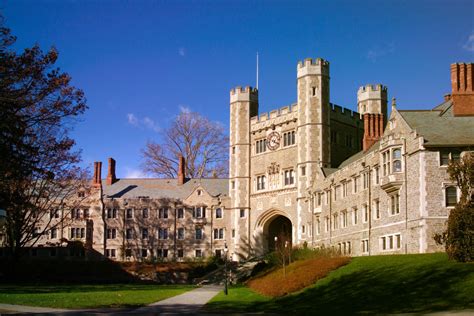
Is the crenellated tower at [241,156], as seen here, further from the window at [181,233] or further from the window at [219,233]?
the window at [181,233]

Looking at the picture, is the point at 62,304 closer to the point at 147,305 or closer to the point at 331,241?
the point at 147,305

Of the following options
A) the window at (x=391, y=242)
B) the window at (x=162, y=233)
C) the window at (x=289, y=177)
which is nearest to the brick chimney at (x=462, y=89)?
the window at (x=391, y=242)

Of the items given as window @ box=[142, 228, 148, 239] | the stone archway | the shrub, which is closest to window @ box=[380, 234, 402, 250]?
the shrub

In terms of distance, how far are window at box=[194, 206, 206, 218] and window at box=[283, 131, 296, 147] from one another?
47.3 ft

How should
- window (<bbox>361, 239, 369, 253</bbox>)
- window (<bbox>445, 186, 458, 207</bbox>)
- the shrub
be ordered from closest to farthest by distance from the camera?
1. the shrub
2. window (<bbox>445, 186, 458, 207</bbox>)
3. window (<bbox>361, 239, 369, 253</bbox>)

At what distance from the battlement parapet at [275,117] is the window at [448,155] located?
1065 inches

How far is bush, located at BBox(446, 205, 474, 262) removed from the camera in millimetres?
24719

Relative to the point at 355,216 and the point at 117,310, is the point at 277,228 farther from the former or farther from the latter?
the point at 117,310

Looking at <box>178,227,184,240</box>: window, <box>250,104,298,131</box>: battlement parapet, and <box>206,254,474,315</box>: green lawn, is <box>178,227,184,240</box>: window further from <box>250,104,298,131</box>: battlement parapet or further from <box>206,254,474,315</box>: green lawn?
<box>206,254,474,315</box>: green lawn

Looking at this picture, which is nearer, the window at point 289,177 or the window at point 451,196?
the window at point 451,196

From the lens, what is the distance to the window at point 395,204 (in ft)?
122

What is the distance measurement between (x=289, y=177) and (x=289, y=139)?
3481 mm

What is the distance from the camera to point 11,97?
21359 mm

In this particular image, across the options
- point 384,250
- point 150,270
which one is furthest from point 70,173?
point 384,250
